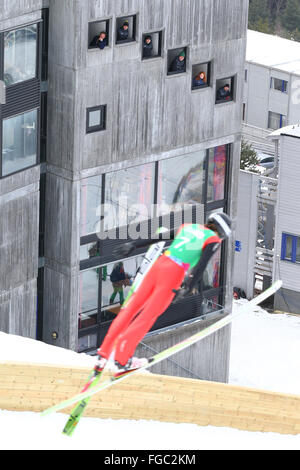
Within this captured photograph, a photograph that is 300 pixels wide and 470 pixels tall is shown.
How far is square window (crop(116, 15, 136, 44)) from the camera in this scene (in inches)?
1367

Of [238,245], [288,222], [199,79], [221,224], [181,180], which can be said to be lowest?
[238,245]

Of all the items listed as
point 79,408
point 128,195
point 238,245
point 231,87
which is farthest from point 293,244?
point 79,408

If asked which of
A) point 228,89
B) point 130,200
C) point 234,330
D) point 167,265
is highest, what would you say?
point 167,265

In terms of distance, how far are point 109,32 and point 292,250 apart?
58.9 ft

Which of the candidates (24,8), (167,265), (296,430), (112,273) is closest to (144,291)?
(167,265)

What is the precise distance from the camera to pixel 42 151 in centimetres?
3531

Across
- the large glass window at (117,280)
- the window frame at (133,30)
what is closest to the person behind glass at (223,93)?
the window frame at (133,30)

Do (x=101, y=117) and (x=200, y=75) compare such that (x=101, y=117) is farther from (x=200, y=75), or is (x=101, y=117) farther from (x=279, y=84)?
(x=279, y=84)

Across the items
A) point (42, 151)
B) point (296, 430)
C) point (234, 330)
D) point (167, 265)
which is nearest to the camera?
point (167, 265)

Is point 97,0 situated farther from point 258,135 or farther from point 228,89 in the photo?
point 258,135

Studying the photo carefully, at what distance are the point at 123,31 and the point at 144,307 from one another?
14.8m

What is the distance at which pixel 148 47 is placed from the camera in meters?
35.6

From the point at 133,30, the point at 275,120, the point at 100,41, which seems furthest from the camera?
the point at 275,120

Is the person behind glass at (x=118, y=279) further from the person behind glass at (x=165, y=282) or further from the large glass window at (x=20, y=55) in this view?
the person behind glass at (x=165, y=282)
